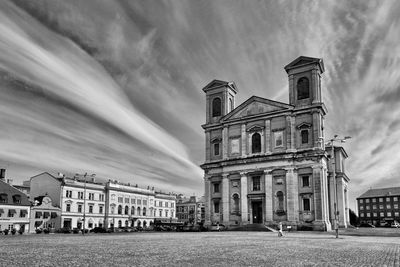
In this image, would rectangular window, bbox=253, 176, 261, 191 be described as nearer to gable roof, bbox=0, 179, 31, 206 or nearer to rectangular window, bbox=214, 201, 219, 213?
rectangular window, bbox=214, 201, 219, 213

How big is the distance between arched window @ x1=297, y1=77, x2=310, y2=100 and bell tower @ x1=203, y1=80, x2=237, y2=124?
511 inches

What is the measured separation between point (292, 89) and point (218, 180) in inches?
744

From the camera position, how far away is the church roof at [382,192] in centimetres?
12875

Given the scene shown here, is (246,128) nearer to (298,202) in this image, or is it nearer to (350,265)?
A: (298,202)

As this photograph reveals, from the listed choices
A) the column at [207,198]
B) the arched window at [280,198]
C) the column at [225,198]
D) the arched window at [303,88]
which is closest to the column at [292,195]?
the arched window at [280,198]

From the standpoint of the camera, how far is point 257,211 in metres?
57.5

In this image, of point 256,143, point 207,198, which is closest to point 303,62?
point 256,143

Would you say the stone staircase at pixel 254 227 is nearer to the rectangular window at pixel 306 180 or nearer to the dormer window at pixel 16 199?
the rectangular window at pixel 306 180

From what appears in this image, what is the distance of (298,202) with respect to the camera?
176 ft

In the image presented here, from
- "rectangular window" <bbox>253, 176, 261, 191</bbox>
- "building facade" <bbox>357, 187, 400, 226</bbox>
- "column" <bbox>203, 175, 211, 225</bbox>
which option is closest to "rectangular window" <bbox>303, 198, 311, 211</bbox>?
"rectangular window" <bbox>253, 176, 261, 191</bbox>

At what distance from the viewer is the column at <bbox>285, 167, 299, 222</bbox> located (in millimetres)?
53094

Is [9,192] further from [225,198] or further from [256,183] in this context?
[256,183]

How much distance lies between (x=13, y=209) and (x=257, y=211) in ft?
131

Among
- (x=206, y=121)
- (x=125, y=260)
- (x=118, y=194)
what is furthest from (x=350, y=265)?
(x=118, y=194)
